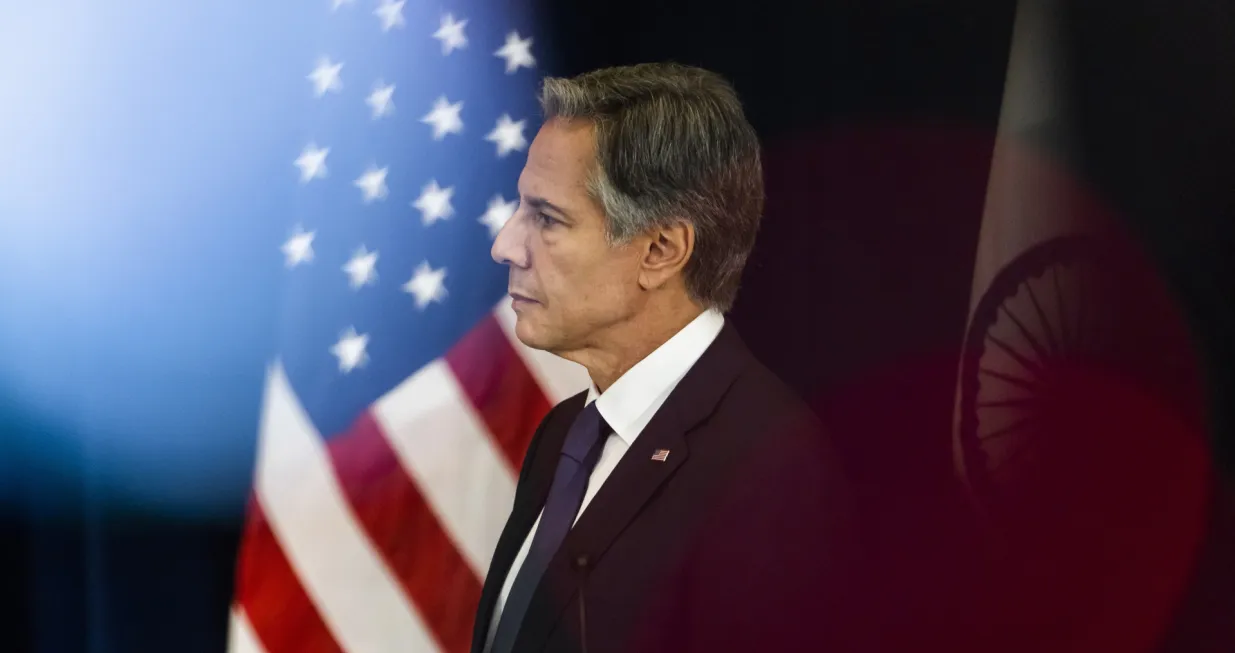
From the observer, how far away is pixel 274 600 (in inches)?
49.2

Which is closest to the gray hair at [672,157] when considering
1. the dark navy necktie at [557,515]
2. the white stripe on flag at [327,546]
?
the dark navy necktie at [557,515]

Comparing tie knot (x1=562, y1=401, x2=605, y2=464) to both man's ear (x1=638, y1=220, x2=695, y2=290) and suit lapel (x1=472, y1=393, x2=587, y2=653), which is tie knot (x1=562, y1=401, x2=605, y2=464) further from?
man's ear (x1=638, y1=220, x2=695, y2=290)

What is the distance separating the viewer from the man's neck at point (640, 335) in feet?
3.66

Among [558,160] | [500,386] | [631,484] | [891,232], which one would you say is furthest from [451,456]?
[891,232]

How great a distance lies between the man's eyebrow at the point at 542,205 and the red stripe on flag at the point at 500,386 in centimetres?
19

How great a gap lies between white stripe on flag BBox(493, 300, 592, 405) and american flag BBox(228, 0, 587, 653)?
0.12 ft

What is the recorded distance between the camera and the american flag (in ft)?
4.10

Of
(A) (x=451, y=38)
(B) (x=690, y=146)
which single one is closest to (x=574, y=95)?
(B) (x=690, y=146)

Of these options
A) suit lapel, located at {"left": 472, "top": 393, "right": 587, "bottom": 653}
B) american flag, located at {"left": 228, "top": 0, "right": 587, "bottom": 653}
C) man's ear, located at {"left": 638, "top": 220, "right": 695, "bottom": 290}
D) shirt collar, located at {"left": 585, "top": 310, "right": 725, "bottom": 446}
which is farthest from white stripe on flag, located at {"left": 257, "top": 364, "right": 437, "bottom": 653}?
man's ear, located at {"left": 638, "top": 220, "right": 695, "bottom": 290}

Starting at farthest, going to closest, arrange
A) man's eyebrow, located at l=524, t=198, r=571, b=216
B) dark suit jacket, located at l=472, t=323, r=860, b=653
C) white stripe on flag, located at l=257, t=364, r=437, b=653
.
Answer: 1. white stripe on flag, located at l=257, t=364, r=437, b=653
2. man's eyebrow, located at l=524, t=198, r=571, b=216
3. dark suit jacket, located at l=472, t=323, r=860, b=653

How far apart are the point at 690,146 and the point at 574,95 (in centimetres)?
14

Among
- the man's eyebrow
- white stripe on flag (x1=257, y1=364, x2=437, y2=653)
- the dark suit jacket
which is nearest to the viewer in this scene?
the dark suit jacket

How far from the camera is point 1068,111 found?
1.10 m

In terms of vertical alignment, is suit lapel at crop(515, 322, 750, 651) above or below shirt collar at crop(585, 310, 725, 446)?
below
